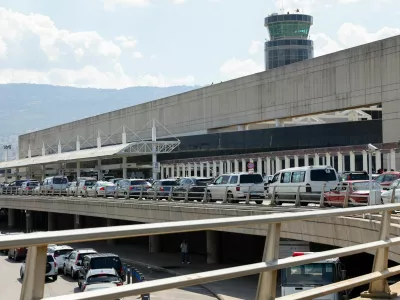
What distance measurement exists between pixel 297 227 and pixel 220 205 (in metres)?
9.79

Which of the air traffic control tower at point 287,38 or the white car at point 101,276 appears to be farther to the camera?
the air traffic control tower at point 287,38

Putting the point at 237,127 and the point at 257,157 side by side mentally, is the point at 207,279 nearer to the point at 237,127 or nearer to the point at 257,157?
the point at 257,157

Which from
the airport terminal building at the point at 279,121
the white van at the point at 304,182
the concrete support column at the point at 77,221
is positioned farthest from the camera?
the airport terminal building at the point at 279,121

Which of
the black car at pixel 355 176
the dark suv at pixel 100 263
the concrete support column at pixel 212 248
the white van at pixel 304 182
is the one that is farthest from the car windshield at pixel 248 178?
the dark suv at pixel 100 263

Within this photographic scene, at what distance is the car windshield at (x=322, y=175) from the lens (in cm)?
3328

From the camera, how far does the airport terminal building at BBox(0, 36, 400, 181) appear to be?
64938 millimetres

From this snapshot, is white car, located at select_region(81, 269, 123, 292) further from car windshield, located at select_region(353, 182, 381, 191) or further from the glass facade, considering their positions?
the glass facade

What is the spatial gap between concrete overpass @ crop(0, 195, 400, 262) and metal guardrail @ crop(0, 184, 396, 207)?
2.64 feet

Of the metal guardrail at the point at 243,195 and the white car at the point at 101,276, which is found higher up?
the metal guardrail at the point at 243,195

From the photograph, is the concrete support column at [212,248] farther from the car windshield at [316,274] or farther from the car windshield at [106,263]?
the car windshield at [316,274]

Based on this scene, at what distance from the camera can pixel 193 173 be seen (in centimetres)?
8869

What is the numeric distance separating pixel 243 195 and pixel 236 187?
62cm

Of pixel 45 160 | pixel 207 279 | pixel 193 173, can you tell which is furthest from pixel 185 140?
pixel 207 279

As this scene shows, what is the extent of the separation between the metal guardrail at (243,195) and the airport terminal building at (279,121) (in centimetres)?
1873
